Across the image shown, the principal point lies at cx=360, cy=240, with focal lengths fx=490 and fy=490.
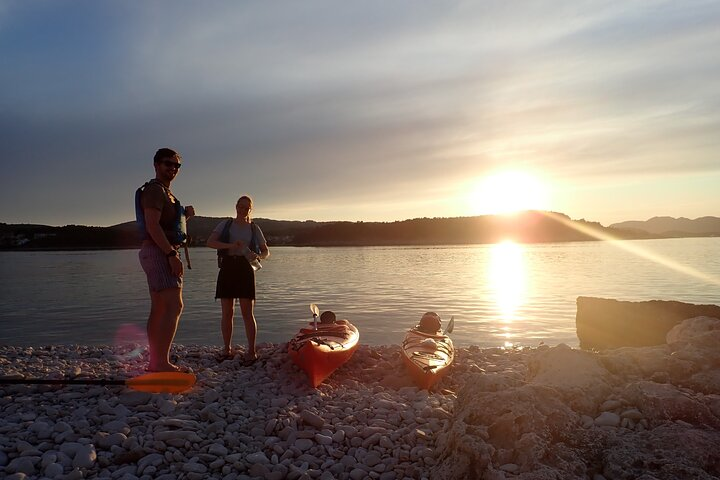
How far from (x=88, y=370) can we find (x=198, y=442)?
11.9 feet

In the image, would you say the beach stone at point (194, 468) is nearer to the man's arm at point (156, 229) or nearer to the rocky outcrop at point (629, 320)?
the man's arm at point (156, 229)

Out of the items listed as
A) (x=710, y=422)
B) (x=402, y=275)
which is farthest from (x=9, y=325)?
(x=402, y=275)

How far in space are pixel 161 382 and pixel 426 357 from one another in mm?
4371

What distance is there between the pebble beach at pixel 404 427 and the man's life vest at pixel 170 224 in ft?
6.82

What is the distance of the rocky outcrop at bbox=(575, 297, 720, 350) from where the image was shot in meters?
11.9

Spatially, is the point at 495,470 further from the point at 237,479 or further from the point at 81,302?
the point at 81,302

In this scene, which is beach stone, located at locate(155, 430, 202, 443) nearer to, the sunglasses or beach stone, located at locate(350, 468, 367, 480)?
beach stone, located at locate(350, 468, 367, 480)

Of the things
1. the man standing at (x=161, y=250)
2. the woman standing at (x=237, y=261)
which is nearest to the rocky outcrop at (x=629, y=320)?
the woman standing at (x=237, y=261)

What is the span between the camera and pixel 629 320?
41.5ft

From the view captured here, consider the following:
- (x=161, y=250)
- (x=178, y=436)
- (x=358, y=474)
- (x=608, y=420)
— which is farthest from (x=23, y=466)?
(x=608, y=420)

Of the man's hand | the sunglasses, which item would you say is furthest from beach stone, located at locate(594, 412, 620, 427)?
the sunglasses

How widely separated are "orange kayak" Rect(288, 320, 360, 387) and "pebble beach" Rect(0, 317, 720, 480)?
1.63ft

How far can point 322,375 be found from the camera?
780 cm

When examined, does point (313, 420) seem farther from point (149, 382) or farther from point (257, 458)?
point (149, 382)
